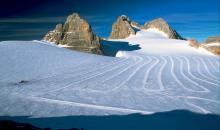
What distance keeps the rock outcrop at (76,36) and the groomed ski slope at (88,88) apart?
19.9 feet

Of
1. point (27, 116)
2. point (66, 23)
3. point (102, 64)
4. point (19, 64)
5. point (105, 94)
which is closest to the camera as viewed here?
point (27, 116)

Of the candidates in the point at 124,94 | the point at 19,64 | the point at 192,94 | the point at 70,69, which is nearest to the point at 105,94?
the point at 124,94

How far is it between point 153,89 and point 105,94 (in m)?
1.99

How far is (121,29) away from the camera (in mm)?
45812

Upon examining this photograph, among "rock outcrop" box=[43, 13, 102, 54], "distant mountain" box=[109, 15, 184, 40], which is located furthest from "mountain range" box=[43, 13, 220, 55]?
"distant mountain" box=[109, 15, 184, 40]

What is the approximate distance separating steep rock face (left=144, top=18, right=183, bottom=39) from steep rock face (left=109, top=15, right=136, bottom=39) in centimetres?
343

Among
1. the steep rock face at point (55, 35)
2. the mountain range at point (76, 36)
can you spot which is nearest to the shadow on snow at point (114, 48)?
the mountain range at point (76, 36)

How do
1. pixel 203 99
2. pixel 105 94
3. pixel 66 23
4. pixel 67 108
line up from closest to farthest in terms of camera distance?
pixel 67 108 < pixel 203 99 < pixel 105 94 < pixel 66 23

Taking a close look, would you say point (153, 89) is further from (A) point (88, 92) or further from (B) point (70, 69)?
(B) point (70, 69)

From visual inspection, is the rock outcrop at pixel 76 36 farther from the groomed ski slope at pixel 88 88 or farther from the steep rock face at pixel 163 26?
the steep rock face at pixel 163 26

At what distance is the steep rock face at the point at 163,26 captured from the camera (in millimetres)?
45156

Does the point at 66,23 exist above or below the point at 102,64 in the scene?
above

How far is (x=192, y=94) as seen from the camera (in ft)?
37.1

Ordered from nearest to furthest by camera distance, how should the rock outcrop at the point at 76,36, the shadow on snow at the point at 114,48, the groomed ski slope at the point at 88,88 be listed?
the groomed ski slope at the point at 88,88 < the rock outcrop at the point at 76,36 < the shadow on snow at the point at 114,48
